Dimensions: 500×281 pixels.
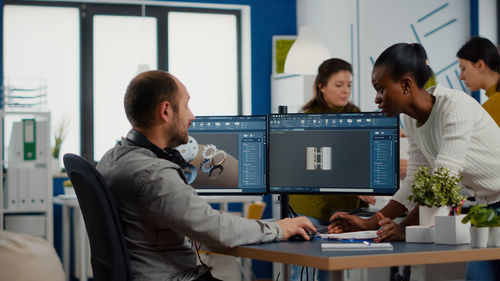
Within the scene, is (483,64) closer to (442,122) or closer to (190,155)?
(442,122)

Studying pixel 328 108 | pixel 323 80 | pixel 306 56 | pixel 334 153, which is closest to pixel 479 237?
pixel 334 153

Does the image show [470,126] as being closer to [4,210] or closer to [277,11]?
[4,210]

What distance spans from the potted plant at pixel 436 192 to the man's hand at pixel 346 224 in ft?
0.87

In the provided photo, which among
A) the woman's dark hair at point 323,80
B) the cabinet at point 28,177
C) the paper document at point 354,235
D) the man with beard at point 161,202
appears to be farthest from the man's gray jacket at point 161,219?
the cabinet at point 28,177

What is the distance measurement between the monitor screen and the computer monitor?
5cm

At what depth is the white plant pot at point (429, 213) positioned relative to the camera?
194cm

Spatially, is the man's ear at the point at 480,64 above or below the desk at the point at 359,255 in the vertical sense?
above

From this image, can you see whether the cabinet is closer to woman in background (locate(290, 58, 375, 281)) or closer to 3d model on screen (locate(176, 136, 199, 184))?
woman in background (locate(290, 58, 375, 281))

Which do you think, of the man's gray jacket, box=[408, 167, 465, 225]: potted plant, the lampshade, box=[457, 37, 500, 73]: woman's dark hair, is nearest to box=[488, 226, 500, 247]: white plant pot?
box=[408, 167, 465, 225]: potted plant

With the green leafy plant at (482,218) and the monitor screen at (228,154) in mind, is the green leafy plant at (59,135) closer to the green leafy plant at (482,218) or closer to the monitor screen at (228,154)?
the monitor screen at (228,154)

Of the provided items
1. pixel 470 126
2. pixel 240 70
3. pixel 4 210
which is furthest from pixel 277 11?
pixel 470 126

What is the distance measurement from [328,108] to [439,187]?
1460 millimetres

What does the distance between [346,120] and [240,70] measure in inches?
165

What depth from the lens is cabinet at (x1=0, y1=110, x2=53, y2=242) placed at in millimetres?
5137
